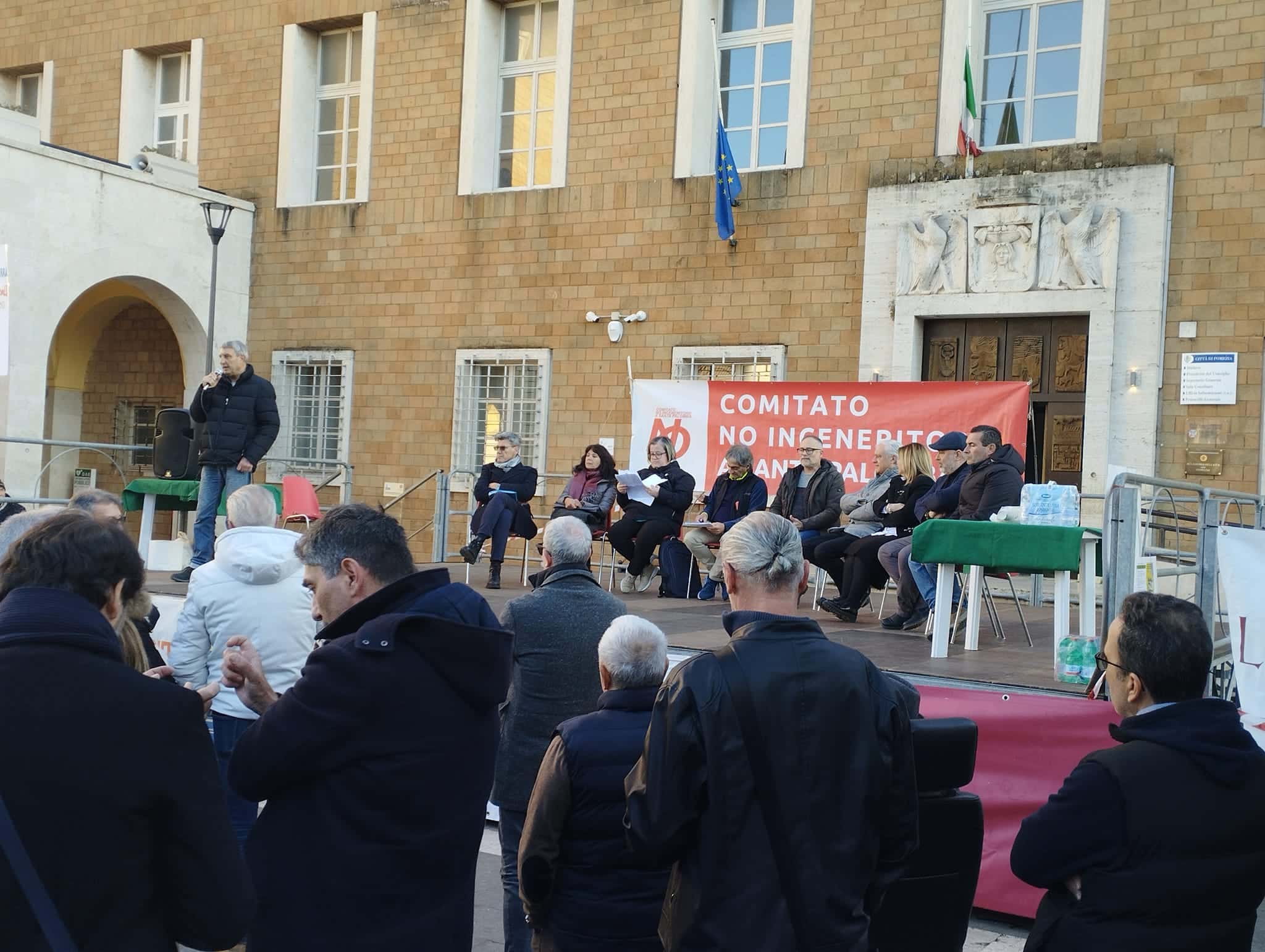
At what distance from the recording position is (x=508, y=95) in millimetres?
15875

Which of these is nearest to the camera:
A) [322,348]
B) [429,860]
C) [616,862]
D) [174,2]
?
[429,860]

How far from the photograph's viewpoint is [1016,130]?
12.8m

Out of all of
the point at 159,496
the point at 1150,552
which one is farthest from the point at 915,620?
the point at 159,496

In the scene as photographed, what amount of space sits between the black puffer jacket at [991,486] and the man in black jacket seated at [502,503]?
4.40m

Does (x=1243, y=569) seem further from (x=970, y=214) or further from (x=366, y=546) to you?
(x=970, y=214)

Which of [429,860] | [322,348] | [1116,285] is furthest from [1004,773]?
[322,348]

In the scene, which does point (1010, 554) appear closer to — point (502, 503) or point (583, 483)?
point (583, 483)

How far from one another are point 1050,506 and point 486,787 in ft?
17.2

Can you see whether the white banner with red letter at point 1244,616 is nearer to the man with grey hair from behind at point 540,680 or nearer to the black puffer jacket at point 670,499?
the man with grey hair from behind at point 540,680

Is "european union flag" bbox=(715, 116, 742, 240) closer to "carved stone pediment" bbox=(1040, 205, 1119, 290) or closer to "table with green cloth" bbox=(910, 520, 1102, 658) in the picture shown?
"carved stone pediment" bbox=(1040, 205, 1119, 290)

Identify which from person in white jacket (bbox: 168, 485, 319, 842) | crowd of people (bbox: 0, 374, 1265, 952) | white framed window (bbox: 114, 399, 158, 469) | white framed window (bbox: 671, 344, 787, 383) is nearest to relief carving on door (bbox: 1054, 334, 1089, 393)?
white framed window (bbox: 671, 344, 787, 383)

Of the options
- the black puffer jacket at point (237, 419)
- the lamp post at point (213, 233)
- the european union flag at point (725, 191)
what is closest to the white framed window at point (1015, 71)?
the european union flag at point (725, 191)

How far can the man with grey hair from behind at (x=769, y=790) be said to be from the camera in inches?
105

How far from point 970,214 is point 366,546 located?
Result: 10.6 m
